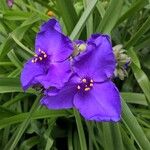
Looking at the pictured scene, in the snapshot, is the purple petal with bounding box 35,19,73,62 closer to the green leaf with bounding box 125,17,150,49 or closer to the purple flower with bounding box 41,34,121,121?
the purple flower with bounding box 41,34,121,121

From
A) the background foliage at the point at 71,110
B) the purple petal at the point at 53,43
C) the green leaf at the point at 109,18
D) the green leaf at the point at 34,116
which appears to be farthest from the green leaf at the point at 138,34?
the purple petal at the point at 53,43

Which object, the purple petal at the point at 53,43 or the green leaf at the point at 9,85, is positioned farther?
the green leaf at the point at 9,85

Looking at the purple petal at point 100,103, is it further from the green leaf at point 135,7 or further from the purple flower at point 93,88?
the green leaf at point 135,7

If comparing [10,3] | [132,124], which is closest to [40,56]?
[132,124]

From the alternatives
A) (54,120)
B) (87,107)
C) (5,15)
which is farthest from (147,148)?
(5,15)

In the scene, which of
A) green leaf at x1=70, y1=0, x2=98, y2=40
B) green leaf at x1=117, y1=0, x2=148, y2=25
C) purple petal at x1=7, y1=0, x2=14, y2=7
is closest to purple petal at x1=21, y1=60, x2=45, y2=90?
green leaf at x1=70, y1=0, x2=98, y2=40
